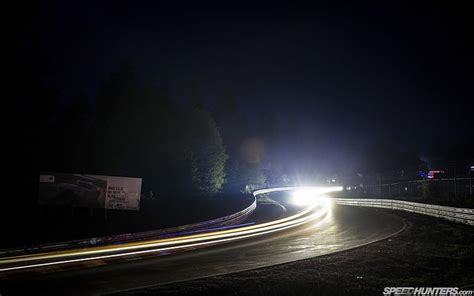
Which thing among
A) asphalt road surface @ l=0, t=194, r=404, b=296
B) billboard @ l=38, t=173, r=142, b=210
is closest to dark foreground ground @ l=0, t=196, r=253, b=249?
billboard @ l=38, t=173, r=142, b=210

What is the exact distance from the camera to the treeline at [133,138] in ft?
110

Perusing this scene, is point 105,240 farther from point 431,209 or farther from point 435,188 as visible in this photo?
point 435,188

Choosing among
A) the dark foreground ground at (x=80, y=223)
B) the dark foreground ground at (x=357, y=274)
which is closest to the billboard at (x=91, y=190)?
the dark foreground ground at (x=80, y=223)

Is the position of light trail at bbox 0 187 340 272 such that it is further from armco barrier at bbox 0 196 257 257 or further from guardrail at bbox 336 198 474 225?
guardrail at bbox 336 198 474 225

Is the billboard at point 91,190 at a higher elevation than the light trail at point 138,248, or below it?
higher

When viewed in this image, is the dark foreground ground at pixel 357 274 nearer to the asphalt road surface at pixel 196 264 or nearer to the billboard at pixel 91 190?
the asphalt road surface at pixel 196 264

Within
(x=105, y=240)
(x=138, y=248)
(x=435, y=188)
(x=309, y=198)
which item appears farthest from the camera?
(x=309, y=198)

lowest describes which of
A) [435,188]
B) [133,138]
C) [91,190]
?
[91,190]

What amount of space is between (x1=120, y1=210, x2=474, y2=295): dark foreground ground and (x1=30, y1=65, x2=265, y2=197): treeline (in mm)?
25912

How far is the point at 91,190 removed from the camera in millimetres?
23062

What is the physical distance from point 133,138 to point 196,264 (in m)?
26.2

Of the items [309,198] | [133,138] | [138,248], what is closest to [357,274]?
[138,248]

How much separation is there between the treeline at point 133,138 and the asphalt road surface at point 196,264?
68.4ft

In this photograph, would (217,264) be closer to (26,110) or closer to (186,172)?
(26,110)
